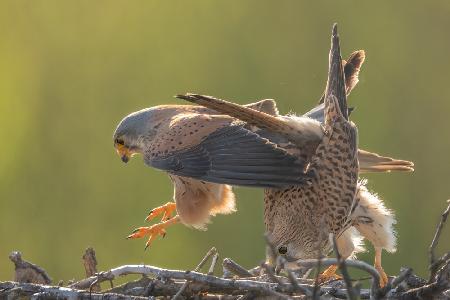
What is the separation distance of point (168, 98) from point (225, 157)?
5475mm

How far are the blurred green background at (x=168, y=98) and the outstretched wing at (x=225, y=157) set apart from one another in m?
3.68

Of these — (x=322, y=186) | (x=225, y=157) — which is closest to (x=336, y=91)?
(x=322, y=186)

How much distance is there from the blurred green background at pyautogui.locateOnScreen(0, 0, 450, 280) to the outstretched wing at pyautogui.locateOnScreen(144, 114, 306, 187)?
368 centimetres

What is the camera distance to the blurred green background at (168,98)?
10141 mm

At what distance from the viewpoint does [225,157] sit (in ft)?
18.1

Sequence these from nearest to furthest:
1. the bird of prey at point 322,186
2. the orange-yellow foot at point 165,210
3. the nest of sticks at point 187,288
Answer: the nest of sticks at point 187,288 < the bird of prey at point 322,186 < the orange-yellow foot at point 165,210

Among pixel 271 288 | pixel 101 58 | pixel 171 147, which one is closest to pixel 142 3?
A: pixel 101 58

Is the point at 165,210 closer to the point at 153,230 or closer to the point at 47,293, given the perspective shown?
the point at 153,230

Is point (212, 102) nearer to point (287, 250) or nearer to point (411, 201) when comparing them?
point (287, 250)

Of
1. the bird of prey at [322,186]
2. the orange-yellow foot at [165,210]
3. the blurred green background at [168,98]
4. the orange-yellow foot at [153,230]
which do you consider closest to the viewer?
the bird of prey at [322,186]

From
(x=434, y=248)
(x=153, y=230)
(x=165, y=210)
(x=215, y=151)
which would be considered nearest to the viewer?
(x=434, y=248)

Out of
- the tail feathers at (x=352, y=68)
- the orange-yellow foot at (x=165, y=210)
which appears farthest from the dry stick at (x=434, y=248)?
the orange-yellow foot at (x=165, y=210)

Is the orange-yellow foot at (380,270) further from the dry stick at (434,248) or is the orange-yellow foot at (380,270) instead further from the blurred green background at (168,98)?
the blurred green background at (168,98)

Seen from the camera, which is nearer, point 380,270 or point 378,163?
point 380,270
